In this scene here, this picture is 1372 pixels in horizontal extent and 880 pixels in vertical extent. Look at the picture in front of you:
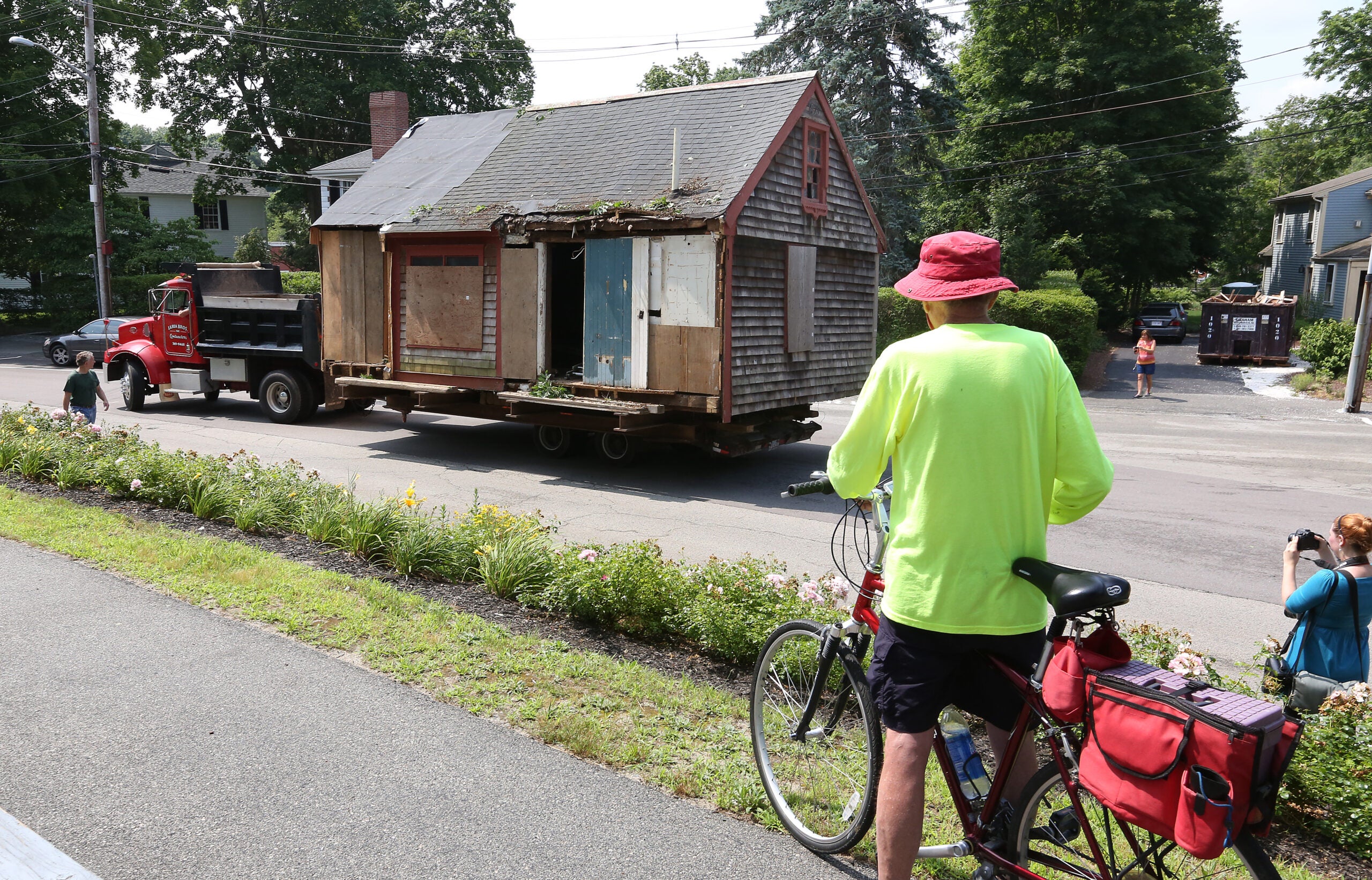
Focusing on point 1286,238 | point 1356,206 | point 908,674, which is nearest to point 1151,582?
point 908,674

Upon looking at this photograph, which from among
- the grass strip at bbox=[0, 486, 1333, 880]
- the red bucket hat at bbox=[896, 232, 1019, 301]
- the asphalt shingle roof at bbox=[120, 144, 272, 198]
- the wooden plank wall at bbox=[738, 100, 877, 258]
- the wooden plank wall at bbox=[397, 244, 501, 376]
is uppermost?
the asphalt shingle roof at bbox=[120, 144, 272, 198]

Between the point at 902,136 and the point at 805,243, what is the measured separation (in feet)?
69.6

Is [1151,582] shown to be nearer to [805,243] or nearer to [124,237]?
[805,243]

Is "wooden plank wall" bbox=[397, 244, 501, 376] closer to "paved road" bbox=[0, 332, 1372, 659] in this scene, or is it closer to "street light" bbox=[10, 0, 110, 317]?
"paved road" bbox=[0, 332, 1372, 659]

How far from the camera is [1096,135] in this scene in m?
35.3

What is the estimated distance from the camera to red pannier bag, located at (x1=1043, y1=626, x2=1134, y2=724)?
269 cm

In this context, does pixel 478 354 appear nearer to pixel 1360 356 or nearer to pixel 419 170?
pixel 419 170

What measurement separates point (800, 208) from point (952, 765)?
35.9ft

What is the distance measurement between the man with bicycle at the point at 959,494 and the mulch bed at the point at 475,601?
2273 millimetres

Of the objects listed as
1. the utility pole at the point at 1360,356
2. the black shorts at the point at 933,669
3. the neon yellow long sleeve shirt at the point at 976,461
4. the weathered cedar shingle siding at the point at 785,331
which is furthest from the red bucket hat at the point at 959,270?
the utility pole at the point at 1360,356

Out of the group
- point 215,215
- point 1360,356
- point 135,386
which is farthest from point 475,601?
point 215,215

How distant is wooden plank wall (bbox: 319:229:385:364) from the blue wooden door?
4235 millimetres

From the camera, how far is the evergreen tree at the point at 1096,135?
3459cm

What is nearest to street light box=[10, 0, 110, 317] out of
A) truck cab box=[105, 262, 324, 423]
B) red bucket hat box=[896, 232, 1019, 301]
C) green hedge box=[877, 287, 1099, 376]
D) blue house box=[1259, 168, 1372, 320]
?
truck cab box=[105, 262, 324, 423]
